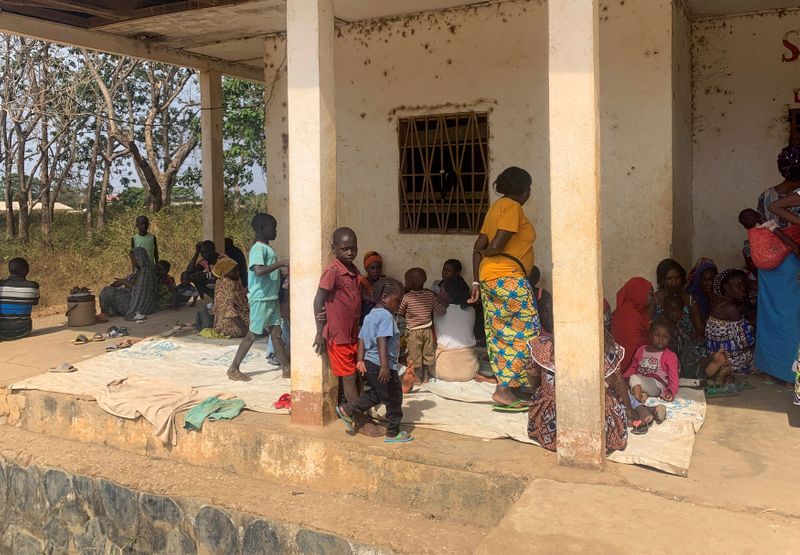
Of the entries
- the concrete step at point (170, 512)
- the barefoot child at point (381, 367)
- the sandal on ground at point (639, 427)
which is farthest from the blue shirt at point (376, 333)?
the sandal on ground at point (639, 427)

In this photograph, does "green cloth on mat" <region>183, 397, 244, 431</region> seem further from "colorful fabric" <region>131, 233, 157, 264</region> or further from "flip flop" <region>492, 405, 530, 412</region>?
"colorful fabric" <region>131, 233, 157, 264</region>

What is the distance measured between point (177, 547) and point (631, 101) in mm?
4984

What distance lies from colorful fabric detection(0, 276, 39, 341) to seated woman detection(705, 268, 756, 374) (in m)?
6.91

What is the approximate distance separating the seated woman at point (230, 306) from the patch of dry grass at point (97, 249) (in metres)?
4.82

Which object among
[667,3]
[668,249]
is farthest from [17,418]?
[667,3]

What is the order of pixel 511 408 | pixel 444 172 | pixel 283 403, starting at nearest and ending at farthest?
pixel 511 408 → pixel 283 403 → pixel 444 172

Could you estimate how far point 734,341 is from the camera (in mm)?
5445

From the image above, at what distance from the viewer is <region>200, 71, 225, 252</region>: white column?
990 cm

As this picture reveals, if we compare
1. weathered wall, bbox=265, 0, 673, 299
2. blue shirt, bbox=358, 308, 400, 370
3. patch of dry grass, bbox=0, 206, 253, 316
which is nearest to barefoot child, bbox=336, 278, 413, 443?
blue shirt, bbox=358, 308, 400, 370

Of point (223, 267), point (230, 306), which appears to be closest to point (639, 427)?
point (223, 267)

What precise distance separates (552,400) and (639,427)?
23.4 inches

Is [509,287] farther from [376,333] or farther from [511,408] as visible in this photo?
[376,333]

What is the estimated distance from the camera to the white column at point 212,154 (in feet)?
32.5

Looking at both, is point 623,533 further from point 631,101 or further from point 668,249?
point 631,101
